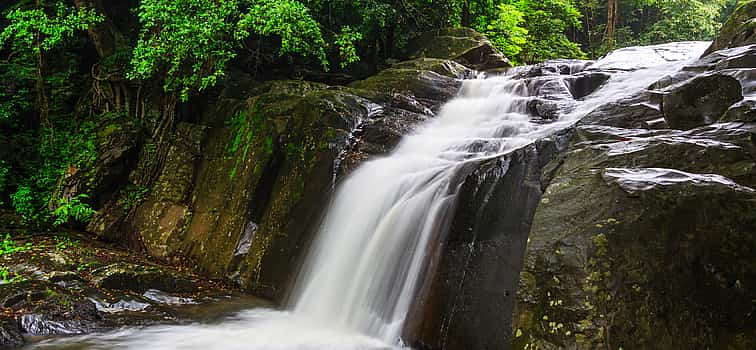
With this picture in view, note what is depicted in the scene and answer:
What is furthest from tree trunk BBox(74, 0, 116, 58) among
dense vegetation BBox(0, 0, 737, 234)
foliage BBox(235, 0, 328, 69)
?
foliage BBox(235, 0, 328, 69)

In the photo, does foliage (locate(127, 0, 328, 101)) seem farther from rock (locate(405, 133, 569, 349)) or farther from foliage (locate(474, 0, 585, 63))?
foliage (locate(474, 0, 585, 63))

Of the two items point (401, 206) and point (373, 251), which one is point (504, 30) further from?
point (373, 251)

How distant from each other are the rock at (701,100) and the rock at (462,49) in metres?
6.33

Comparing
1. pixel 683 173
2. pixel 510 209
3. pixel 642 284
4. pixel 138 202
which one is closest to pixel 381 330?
pixel 510 209

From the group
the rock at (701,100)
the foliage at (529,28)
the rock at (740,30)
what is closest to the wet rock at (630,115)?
the rock at (701,100)

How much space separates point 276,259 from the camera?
6.14 meters

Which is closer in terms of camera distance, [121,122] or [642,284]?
[642,284]

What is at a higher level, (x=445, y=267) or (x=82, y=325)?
(x=445, y=267)

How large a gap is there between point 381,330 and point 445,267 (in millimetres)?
876

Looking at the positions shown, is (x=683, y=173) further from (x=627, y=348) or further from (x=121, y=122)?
(x=121, y=122)

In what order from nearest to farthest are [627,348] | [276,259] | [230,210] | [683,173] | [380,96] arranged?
[627,348] → [683,173] → [276,259] → [230,210] → [380,96]

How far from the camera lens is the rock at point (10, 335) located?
4047mm

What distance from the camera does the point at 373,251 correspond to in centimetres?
514

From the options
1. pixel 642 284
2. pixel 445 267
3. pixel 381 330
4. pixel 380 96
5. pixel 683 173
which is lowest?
pixel 381 330
